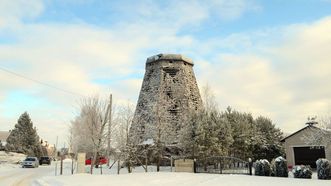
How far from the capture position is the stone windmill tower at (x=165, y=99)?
34938 millimetres

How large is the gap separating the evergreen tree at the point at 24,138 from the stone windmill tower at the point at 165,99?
98.1 feet

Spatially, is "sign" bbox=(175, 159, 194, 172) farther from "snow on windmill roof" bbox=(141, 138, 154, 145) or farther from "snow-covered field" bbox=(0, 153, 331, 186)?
"snow on windmill roof" bbox=(141, 138, 154, 145)

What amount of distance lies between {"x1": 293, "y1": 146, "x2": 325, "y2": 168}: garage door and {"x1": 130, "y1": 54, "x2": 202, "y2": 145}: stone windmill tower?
36.5 ft

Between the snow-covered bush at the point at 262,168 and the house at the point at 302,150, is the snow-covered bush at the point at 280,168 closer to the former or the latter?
the snow-covered bush at the point at 262,168

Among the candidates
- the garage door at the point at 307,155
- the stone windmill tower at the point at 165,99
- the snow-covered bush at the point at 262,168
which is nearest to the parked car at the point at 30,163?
the stone windmill tower at the point at 165,99

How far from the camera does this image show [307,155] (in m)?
30.5

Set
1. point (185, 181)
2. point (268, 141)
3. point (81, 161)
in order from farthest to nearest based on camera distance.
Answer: point (268, 141), point (81, 161), point (185, 181)

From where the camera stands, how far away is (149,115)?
37312 millimetres

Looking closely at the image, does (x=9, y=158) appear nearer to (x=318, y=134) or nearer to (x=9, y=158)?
(x=9, y=158)

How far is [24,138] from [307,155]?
1913 inches

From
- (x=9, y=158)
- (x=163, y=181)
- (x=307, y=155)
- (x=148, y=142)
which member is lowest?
(x=163, y=181)

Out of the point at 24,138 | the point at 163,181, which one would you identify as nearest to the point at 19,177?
the point at 163,181

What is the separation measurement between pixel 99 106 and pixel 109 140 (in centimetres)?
512

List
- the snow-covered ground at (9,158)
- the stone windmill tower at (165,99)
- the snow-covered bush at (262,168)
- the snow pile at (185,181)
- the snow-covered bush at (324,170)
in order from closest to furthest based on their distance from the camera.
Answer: the snow pile at (185,181), the snow-covered bush at (324,170), the snow-covered bush at (262,168), the stone windmill tower at (165,99), the snow-covered ground at (9,158)
